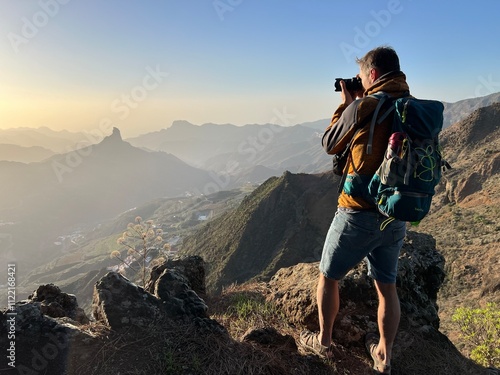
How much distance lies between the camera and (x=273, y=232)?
5719cm

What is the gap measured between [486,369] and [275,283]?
11.5 ft

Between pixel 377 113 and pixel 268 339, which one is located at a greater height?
pixel 377 113

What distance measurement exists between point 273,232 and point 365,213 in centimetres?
5497

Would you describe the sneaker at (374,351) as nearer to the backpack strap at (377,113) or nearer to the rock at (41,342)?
the backpack strap at (377,113)

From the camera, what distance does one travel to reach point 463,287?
2025 centimetres

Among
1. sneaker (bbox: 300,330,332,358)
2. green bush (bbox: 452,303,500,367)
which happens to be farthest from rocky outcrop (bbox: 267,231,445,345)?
green bush (bbox: 452,303,500,367)

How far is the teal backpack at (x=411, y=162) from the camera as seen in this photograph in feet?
8.18

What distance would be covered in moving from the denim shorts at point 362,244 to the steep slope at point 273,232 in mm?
42428

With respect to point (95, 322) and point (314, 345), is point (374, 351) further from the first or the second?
point (95, 322)

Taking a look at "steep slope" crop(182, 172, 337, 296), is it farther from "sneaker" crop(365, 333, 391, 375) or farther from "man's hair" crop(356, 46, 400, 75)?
"man's hair" crop(356, 46, 400, 75)

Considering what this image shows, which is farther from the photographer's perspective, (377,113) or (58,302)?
(58,302)

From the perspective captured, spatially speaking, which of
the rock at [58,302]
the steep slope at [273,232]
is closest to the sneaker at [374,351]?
the rock at [58,302]

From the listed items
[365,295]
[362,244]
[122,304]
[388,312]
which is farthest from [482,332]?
[122,304]

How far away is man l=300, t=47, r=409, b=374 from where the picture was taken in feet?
9.04
